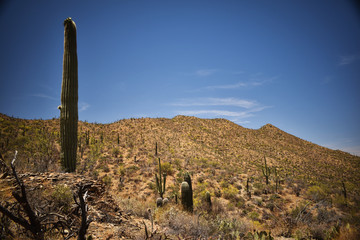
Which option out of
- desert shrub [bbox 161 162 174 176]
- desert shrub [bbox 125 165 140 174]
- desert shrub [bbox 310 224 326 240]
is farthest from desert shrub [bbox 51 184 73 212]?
desert shrub [bbox 161 162 174 176]

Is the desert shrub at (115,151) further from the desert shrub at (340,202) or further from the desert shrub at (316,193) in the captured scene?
the desert shrub at (340,202)

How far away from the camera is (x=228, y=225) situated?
6832mm

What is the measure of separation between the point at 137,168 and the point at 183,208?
961 cm

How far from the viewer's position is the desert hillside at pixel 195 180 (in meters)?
5.49

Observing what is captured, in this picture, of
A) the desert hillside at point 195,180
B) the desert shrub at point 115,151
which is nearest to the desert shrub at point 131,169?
the desert hillside at point 195,180

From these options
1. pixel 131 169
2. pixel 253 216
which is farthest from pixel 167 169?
pixel 253 216

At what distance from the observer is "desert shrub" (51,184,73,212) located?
420 cm

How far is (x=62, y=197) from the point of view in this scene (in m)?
4.33

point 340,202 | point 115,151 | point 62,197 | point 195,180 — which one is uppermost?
point 115,151

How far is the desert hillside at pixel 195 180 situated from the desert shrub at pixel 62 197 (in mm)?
136

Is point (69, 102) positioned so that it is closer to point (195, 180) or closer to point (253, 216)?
point (253, 216)

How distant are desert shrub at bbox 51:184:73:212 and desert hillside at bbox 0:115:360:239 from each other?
136mm

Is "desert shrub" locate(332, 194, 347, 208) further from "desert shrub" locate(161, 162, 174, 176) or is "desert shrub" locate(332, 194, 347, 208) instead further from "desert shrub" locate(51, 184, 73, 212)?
"desert shrub" locate(51, 184, 73, 212)

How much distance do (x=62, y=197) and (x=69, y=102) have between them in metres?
5.60
